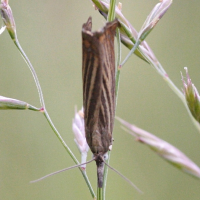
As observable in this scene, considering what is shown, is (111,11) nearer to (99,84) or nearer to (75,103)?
(99,84)

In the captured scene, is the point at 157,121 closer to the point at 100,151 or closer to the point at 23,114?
the point at 23,114

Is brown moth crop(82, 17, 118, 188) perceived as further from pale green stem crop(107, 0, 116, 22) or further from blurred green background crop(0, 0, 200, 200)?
blurred green background crop(0, 0, 200, 200)

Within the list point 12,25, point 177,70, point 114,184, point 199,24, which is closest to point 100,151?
point 12,25

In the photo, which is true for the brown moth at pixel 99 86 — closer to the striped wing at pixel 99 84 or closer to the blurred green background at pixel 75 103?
the striped wing at pixel 99 84

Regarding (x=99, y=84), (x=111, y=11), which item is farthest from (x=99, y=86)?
(x=111, y=11)

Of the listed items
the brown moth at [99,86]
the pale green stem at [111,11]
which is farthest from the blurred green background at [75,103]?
the pale green stem at [111,11]
